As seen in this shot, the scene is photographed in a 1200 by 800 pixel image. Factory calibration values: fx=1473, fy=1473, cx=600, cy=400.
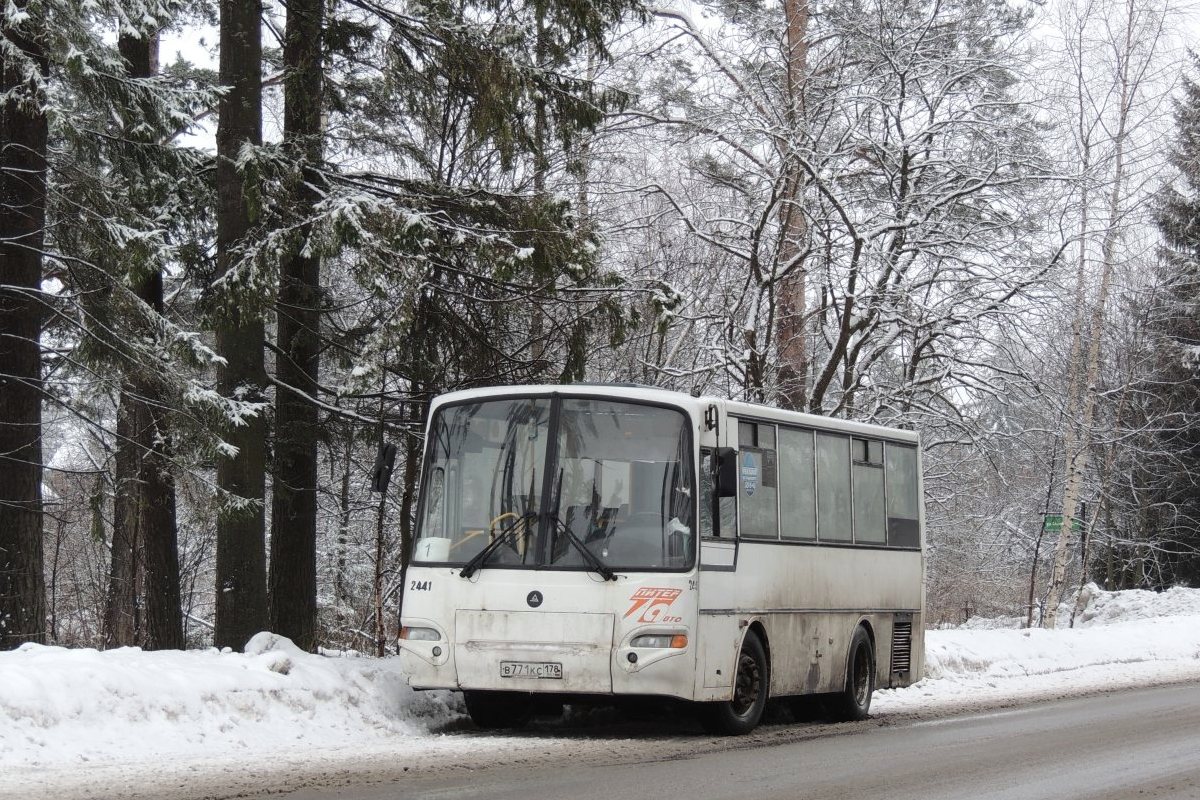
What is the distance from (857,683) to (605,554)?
454 centimetres

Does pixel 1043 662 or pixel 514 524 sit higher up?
pixel 514 524

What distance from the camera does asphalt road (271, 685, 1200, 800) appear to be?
862 cm

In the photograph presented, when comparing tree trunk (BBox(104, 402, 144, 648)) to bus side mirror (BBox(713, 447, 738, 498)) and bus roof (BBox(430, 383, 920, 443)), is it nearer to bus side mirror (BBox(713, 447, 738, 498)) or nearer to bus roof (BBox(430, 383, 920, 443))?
bus roof (BBox(430, 383, 920, 443))

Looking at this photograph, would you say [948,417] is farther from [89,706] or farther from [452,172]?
[89,706]

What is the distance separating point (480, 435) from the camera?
12797mm

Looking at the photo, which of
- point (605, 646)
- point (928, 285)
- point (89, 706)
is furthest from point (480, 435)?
point (928, 285)

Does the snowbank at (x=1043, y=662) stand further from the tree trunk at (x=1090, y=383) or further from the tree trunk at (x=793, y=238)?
the tree trunk at (x=793, y=238)

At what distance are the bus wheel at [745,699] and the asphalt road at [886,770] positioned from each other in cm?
48

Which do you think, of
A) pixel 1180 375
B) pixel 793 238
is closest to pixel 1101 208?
pixel 793 238

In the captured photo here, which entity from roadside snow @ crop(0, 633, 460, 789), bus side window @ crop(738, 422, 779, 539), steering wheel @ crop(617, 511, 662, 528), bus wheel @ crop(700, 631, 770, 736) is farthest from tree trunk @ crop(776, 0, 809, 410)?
roadside snow @ crop(0, 633, 460, 789)

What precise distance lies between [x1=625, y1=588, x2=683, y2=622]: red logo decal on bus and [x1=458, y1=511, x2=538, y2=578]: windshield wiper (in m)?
1.11

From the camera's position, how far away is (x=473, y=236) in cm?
1567

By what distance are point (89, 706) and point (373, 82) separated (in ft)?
32.4

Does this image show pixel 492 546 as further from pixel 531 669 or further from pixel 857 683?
pixel 857 683
